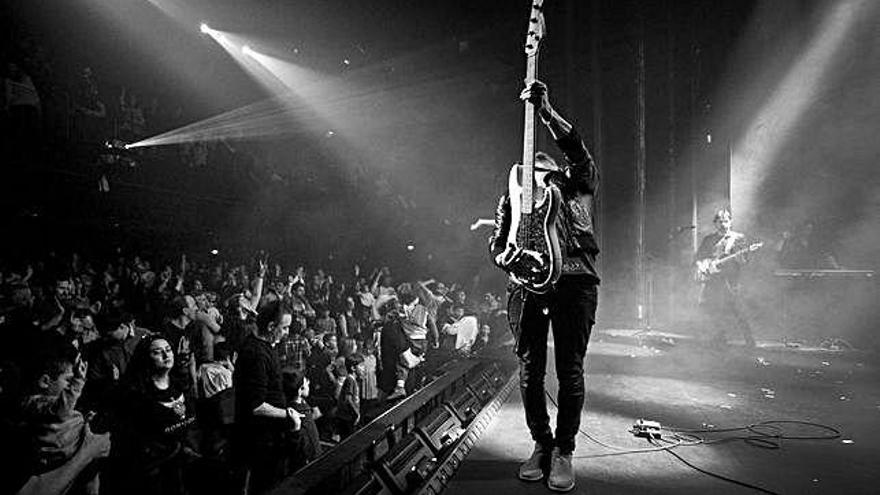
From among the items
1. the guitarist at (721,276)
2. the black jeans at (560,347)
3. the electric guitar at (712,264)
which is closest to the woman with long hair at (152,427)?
the black jeans at (560,347)

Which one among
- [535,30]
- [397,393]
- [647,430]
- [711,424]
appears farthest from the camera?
[397,393]

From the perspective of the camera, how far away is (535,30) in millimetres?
2678

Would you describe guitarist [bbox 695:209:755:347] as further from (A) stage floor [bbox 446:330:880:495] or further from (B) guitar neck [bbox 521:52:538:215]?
(B) guitar neck [bbox 521:52:538:215]

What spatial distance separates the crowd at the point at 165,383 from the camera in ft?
9.95

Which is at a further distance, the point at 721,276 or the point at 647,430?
the point at 721,276

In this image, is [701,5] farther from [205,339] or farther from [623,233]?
[205,339]

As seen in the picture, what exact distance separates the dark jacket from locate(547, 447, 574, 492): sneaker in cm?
88

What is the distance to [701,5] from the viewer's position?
32.7 ft

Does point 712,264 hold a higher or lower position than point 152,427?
higher

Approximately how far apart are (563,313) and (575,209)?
0.53 m

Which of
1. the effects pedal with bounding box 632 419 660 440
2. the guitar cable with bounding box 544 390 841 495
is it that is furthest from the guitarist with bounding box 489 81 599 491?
the effects pedal with bounding box 632 419 660 440

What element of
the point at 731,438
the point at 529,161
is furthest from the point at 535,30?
the point at 731,438

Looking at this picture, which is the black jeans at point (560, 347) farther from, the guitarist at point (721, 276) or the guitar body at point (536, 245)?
the guitarist at point (721, 276)

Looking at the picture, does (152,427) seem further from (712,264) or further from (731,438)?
(712,264)
